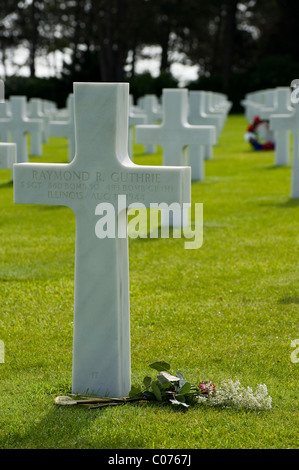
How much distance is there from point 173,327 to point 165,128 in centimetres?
407

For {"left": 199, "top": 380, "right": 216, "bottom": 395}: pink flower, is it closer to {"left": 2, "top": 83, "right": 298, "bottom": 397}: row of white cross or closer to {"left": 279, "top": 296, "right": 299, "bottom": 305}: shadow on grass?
{"left": 2, "top": 83, "right": 298, "bottom": 397}: row of white cross

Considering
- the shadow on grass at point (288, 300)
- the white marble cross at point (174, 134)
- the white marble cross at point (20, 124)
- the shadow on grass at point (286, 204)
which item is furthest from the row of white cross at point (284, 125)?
the shadow on grass at point (288, 300)

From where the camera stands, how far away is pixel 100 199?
436 cm

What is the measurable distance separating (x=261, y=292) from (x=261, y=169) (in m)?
8.97

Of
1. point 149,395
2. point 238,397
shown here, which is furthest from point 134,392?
point 238,397

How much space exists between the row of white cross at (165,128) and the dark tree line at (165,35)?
61.5ft

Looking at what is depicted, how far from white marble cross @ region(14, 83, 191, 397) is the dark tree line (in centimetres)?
3486

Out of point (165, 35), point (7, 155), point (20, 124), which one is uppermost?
point (165, 35)

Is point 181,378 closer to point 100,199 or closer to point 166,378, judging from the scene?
point 166,378

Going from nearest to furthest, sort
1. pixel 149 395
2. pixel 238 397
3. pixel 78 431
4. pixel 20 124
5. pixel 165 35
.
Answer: pixel 78 431 → pixel 238 397 → pixel 149 395 → pixel 20 124 → pixel 165 35

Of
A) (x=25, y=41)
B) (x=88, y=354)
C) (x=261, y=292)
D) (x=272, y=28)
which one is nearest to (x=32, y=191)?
(x=88, y=354)

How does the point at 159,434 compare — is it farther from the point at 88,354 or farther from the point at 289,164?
the point at 289,164

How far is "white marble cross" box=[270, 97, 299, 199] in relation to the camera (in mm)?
10998

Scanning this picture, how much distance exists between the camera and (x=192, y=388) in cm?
453
